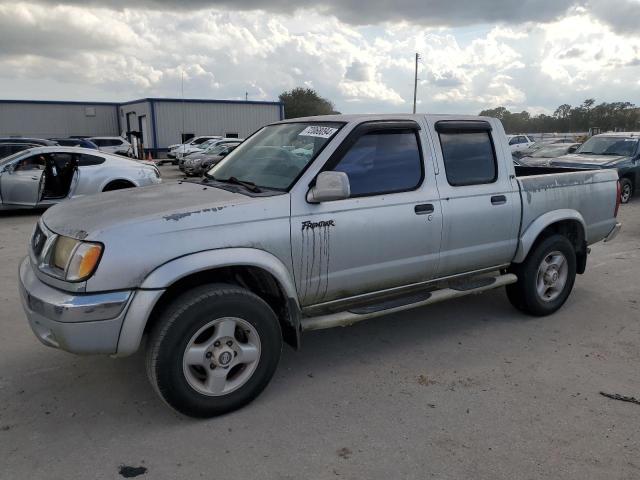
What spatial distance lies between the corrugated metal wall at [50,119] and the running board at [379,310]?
42.3 meters

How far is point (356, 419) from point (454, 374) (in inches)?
38.7

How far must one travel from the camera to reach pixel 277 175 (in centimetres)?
372

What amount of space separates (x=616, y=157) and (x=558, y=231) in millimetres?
9464

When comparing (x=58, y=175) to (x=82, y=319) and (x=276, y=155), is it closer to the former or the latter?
(x=276, y=155)

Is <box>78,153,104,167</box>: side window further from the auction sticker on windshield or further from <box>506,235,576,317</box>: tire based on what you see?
<box>506,235,576,317</box>: tire

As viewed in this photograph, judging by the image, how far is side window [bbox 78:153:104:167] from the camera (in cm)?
1091

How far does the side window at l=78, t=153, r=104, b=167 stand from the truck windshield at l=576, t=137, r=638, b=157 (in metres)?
11.9

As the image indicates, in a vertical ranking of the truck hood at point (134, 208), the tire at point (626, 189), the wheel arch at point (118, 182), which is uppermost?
the truck hood at point (134, 208)

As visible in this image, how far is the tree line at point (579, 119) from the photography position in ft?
188

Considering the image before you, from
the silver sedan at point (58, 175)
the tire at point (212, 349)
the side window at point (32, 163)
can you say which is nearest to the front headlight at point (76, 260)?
the tire at point (212, 349)

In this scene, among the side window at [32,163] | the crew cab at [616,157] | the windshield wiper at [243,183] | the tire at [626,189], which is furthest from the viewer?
the tire at [626,189]

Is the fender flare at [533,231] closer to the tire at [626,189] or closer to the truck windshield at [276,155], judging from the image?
the truck windshield at [276,155]

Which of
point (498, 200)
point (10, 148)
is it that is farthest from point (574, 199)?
point (10, 148)

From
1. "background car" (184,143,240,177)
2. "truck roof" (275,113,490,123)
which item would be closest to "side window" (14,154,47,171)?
"background car" (184,143,240,177)
